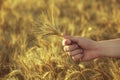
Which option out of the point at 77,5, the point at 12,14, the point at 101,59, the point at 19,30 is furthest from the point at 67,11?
the point at 101,59

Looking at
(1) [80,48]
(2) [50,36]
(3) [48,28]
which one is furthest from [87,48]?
(2) [50,36]

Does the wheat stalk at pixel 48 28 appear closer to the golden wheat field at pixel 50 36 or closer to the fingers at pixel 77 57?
the golden wheat field at pixel 50 36

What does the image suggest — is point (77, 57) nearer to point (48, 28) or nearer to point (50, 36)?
point (48, 28)

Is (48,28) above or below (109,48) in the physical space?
above

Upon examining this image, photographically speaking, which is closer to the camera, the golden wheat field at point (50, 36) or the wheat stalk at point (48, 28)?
the wheat stalk at point (48, 28)

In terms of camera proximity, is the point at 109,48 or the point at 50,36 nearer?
the point at 109,48

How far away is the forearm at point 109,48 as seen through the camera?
1913 mm

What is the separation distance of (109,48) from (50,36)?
495 millimetres

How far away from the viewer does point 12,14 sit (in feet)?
10.3

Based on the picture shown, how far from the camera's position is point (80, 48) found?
186cm

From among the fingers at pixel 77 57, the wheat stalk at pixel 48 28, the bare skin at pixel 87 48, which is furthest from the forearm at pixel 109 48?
the wheat stalk at pixel 48 28

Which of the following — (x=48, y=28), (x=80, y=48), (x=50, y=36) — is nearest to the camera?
(x=48, y=28)

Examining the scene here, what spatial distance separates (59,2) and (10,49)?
55.4 inches

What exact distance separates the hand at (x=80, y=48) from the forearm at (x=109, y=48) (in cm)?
2
